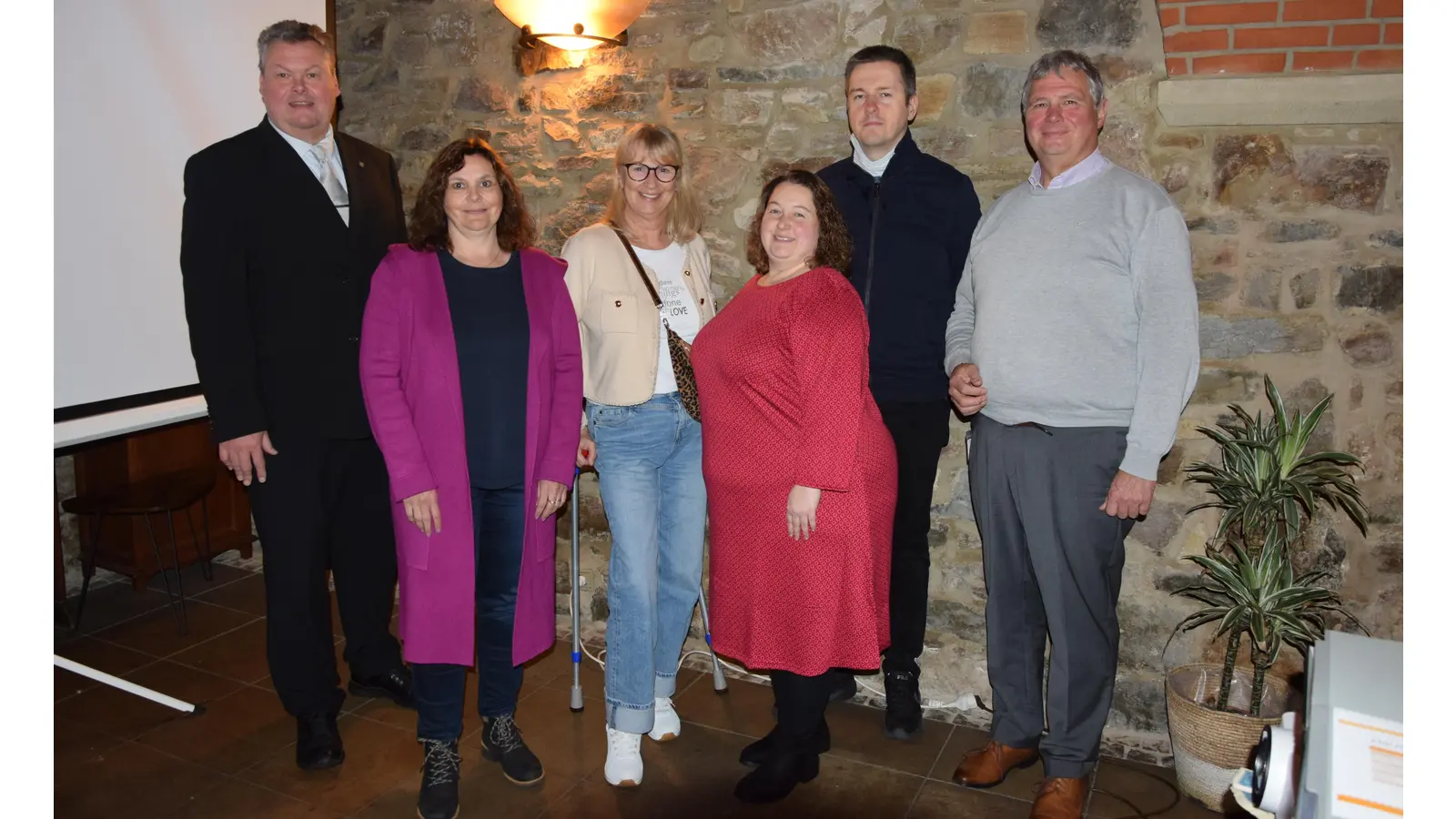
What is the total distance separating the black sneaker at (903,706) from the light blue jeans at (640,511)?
0.76 meters

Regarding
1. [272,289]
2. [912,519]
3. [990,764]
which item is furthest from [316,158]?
[990,764]

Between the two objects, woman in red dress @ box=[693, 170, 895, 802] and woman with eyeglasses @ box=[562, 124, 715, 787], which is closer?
woman in red dress @ box=[693, 170, 895, 802]

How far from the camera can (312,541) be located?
9.43 feet

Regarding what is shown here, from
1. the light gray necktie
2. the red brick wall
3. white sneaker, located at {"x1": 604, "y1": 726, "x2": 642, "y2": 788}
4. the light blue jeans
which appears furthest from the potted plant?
the light gray necktie

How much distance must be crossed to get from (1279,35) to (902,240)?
1124mm

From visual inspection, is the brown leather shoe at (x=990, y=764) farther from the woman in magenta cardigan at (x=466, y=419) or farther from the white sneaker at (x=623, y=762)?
the woman in magenta cardigan at (x=466, y=419)

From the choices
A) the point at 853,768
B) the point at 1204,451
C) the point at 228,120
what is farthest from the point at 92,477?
the point at 1204,451

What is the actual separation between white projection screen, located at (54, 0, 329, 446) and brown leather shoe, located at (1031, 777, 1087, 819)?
2731 mm

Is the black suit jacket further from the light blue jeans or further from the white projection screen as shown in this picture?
the light blue jeans

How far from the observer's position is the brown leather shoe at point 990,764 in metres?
2.75

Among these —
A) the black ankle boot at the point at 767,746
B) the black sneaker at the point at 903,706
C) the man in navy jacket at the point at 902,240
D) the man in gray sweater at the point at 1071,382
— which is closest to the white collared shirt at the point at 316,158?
the man in navy jacket at the point at 902,240

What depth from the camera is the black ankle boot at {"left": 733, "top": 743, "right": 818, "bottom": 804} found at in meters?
2.65

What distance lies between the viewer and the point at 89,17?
8.59ft

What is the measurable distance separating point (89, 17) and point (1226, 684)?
3.48 metres
